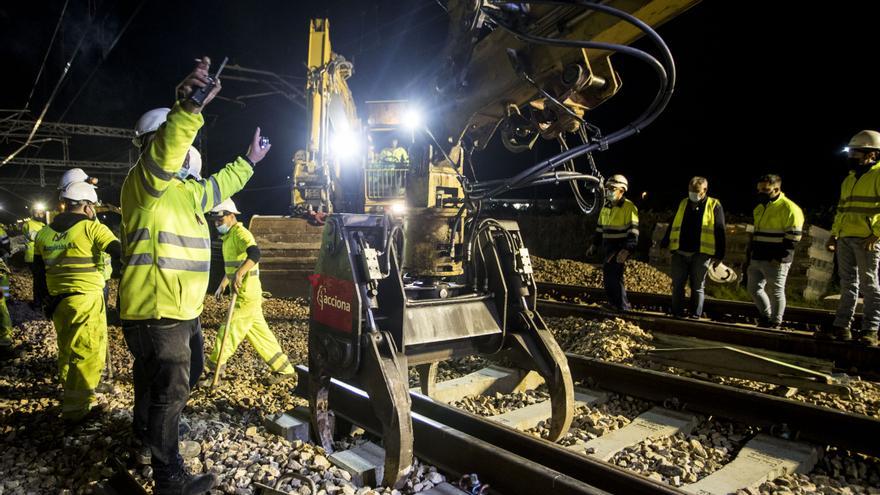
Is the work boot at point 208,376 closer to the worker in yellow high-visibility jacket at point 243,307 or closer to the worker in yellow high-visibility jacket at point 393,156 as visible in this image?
the worker in yellow high-visibility jacket at point 243,307

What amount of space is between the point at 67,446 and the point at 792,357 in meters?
6.43

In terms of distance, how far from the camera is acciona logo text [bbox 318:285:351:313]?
2.96 meters

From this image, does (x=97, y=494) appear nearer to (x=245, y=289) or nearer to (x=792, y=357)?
(x=245, y=289)

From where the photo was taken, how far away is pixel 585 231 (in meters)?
17.7

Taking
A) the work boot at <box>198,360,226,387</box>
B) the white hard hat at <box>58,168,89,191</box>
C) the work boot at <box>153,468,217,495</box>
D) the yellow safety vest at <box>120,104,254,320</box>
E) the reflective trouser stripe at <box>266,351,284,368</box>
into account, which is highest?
the white hard hat at <box>58,168,89,191</box>

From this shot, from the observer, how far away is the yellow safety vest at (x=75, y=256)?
14.6 ft

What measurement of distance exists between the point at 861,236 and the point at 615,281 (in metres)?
2.89

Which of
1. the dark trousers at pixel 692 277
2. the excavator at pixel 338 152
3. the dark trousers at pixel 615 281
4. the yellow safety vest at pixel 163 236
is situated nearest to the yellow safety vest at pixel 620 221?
the dark trousers at pixel 615 281

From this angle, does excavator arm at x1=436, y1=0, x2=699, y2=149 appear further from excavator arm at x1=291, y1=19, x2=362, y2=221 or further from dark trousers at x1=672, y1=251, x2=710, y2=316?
excavator arm at x1=291, y1=19, x2=362, y2=221

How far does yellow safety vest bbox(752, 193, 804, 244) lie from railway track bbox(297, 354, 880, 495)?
3865 mm

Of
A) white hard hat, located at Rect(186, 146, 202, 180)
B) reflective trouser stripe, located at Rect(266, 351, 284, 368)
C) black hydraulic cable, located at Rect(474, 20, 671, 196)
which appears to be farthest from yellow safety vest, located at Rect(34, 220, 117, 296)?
black hydraulic cable, located at Rect(474, 20, 671, 196)

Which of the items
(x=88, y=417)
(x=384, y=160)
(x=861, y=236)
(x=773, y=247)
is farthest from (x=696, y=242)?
(x=88, y=417)

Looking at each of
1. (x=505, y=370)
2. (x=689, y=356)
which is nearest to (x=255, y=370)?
(x=505, y=370)

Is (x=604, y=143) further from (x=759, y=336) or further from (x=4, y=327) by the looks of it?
(x=4, y=327)
